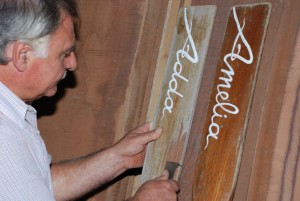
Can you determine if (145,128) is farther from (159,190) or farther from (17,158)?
(17,158)

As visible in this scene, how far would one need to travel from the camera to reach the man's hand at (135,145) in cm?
146

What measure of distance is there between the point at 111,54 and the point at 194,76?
0.41 meters

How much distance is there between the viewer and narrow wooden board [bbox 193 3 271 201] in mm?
1239

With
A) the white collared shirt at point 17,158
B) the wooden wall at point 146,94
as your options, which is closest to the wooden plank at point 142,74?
the wooden wall at point 146,94

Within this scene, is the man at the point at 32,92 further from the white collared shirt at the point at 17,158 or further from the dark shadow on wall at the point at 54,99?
the dark shadow on wall at the point at 54,99

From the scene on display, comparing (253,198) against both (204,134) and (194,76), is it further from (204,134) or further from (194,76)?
(194,76)

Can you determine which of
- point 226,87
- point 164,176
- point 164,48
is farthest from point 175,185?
point 164,48

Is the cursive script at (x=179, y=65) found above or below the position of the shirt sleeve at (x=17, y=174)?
above

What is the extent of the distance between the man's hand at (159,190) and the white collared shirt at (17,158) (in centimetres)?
29

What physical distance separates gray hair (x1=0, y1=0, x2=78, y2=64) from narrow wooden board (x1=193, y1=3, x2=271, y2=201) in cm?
54

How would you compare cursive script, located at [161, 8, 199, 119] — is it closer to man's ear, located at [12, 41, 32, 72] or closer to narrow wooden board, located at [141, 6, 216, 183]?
narrow wooden board, located at [141, 6, 216, 183]

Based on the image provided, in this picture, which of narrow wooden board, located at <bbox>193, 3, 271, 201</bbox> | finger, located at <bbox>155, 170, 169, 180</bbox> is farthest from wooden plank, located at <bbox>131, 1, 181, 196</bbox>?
narrow wooden board, located at <bbox>193, 3, 271, 201</bbox>

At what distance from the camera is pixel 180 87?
142cm

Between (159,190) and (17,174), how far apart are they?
433mm
